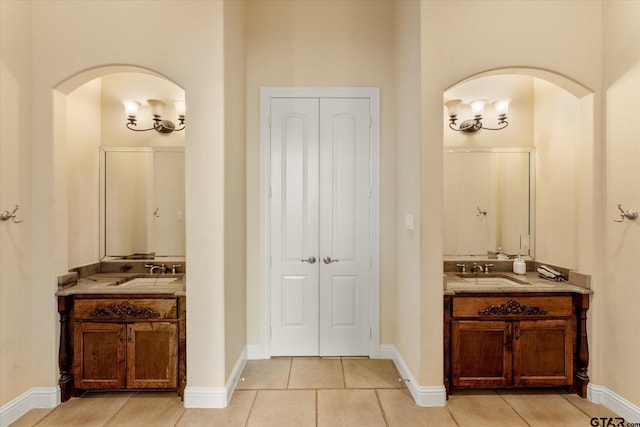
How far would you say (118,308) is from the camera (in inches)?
104

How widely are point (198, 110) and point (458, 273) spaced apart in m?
2.64

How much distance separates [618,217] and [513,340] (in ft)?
3.79

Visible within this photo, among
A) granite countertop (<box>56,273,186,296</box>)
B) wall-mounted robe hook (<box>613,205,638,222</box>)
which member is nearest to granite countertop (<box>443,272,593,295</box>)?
wall-mounted robe hook (<box>613,205,638,222</box>)

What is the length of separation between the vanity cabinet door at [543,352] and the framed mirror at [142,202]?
298 centimetres

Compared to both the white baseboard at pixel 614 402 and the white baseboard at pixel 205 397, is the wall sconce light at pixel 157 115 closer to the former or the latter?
the white baseboard at pixel 205 397

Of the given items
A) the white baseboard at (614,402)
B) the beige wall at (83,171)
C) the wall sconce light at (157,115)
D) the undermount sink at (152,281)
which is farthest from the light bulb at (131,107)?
the white baseboard at (614,402)

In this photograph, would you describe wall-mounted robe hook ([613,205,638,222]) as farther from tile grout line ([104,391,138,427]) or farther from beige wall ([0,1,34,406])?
beige wall ([0,1,34,406])

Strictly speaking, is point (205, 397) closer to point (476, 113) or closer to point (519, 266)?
point (519, 266)

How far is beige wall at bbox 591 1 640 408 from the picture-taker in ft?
7.97

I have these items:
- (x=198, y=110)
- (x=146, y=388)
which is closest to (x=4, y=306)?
(x=146, y=388)

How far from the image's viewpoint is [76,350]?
8.73ft

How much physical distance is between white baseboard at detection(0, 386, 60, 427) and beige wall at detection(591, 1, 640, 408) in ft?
13.1

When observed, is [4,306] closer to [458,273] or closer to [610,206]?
[458,273]

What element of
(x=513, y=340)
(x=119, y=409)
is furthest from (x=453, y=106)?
(x=119, y=409)
